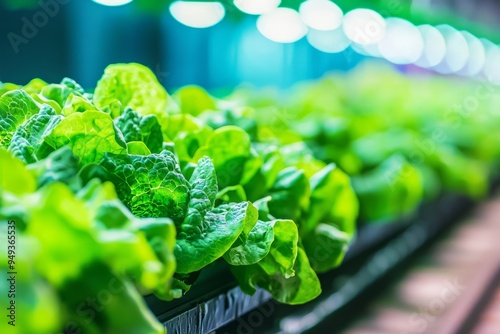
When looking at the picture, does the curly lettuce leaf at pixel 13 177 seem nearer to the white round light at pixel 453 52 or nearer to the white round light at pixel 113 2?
the white round light at pixel 113 2

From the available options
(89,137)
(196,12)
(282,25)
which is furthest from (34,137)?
(282,25)

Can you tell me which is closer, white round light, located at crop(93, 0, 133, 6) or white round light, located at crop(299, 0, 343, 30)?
white round light, located at crop(93, 0, 133, 6)

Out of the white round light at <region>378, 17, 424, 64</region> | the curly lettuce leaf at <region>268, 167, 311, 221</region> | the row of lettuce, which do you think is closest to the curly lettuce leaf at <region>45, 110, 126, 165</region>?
the row of lettuce

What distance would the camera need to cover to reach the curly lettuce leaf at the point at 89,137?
2.68ft

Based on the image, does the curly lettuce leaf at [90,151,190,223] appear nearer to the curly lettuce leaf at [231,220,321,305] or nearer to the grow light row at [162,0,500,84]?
the curly lettuce leaf at [231,220,321,305]

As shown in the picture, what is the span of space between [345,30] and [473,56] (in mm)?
5421

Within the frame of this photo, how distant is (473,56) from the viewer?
8500mm

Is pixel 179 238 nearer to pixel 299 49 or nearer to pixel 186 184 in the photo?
pixel 186 184

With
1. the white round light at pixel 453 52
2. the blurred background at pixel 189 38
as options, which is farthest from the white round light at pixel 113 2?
the white round light at pixel 453 52

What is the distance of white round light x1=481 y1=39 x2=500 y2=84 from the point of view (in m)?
8.77

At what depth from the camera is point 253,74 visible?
2.95 metres

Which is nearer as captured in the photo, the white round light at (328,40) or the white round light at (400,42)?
the white round light at (328,40)

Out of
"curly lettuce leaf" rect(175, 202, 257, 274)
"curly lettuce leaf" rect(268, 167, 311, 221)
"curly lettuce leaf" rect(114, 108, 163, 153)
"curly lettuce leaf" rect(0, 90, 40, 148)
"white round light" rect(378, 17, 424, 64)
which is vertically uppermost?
"curly lettuce leaf" rect(0, 90, 40, 148)

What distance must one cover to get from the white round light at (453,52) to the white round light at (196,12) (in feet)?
11.5
